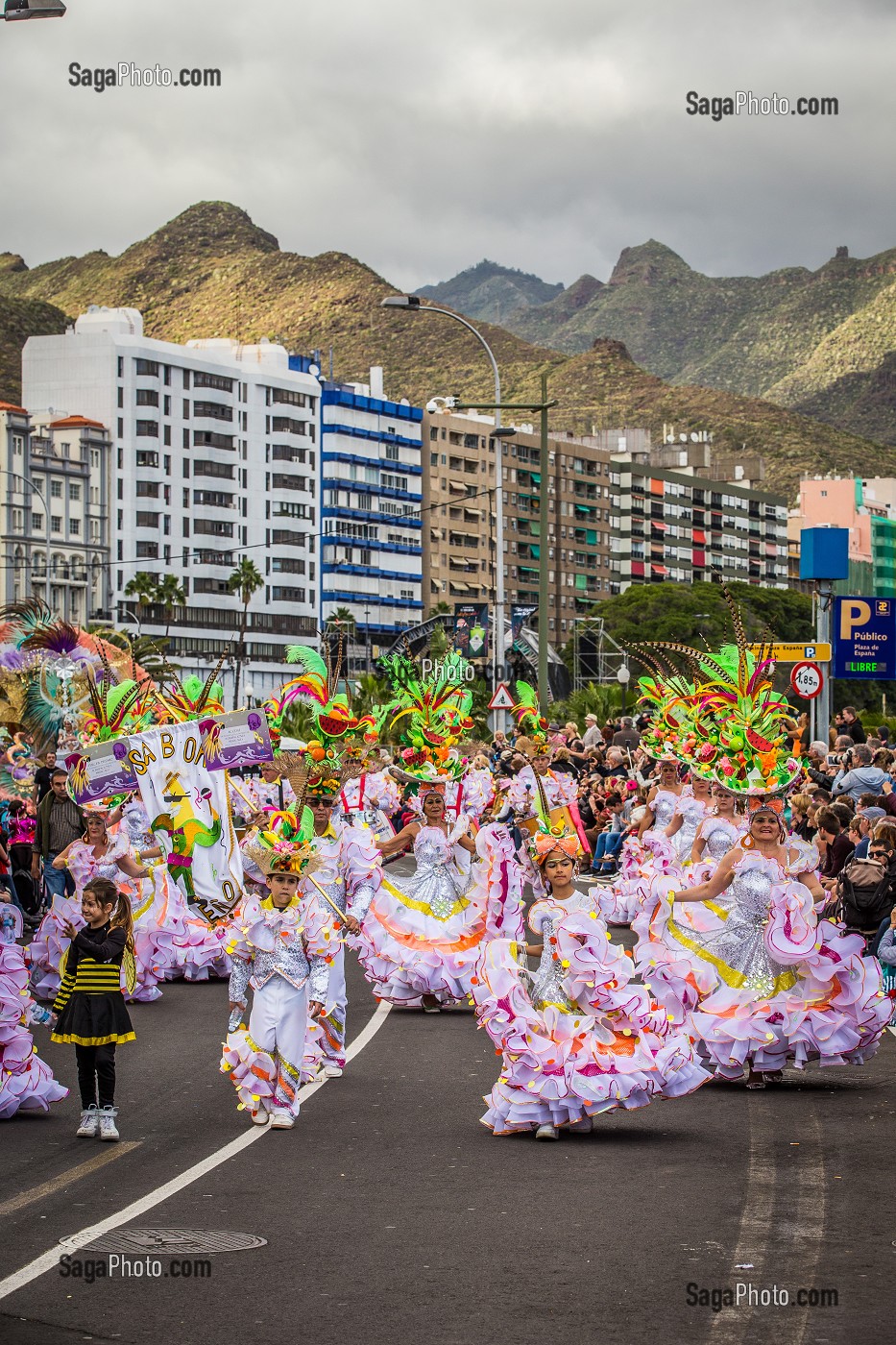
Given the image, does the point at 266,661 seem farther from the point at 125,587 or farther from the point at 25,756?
the point at 25,756

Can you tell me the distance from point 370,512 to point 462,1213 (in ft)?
398

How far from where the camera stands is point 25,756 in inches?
964

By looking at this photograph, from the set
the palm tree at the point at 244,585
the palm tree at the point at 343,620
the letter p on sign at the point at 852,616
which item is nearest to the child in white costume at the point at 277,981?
the letter p on sign at the point at 852,616

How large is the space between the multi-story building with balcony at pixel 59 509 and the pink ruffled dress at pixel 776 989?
89.6 meters

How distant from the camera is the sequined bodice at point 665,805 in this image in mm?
19703

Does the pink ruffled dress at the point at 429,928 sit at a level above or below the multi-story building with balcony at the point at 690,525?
below

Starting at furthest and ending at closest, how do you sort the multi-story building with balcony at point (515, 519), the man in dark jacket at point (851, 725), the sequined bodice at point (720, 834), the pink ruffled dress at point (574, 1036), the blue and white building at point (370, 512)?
1. the multi-story building with balcony at point (515, 519)
2. the blue and white building at point (370, 512)
3. the man in dark jacket at point (851, 725)
4. the sequined bodice at point (720, 834)
5. the pink ruffled dress at point (574, 1036)

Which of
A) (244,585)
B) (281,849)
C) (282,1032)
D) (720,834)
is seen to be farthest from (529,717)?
(244,585)

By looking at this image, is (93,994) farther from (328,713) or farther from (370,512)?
(370,512)

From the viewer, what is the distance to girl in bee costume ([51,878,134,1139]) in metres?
10.8

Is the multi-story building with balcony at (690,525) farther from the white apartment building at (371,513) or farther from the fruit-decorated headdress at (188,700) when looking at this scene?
the fruit-decorated headdress at (188,700)

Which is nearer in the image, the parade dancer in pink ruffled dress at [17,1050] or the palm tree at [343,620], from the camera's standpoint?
the parade dancer in pink ruffled dress at [17,1050]

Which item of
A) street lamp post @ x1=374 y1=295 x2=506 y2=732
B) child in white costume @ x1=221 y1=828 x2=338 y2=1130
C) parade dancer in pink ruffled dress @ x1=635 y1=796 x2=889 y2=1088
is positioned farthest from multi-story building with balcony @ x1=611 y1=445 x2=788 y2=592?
child in white costume @ x1=221 y1=828 x2=338 y2=1130

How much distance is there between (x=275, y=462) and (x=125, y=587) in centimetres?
1890
